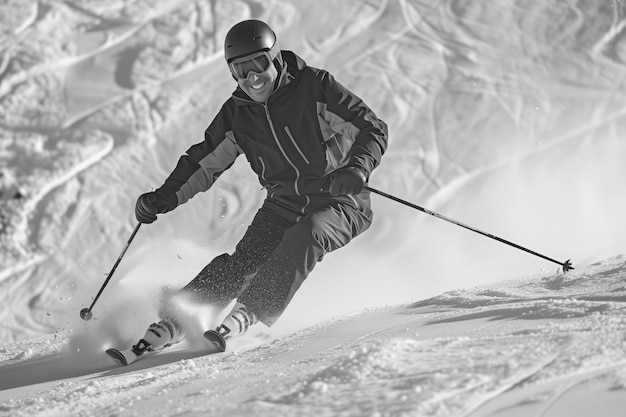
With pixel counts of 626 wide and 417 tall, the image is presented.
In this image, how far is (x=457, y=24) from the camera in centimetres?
1004

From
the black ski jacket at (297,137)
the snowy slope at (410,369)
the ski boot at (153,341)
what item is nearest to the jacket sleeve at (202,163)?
the black ski jacket at (297,137)

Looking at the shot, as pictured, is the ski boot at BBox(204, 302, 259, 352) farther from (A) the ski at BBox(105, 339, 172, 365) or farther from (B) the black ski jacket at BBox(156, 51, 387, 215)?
(B) the black ski jacket at BBox(156, 51, 387, 215)

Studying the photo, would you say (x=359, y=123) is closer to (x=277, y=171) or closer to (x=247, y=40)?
(x=277, y=171)

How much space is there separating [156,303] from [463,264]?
3.04 meters

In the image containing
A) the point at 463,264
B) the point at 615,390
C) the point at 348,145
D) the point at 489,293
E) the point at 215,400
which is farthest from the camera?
the point at 463,264

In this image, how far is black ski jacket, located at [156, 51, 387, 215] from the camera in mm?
3975

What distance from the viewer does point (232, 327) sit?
3.64 m

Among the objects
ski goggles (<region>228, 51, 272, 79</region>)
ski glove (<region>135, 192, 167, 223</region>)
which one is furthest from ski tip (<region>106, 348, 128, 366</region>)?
ski goggles (<region>228, 51, 272, 79</region>)

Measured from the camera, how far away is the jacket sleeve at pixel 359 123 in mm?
3859

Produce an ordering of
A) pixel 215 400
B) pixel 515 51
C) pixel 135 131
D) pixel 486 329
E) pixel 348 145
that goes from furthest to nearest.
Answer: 1. pixel 515 51
2. pixel 135 131
3. pixel 348 145
4. pixel 486 329
5. pixel 215 400

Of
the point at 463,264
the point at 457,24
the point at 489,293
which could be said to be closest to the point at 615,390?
the point at 489,293

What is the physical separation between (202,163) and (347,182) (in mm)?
933

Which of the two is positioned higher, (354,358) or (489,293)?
(489,293)

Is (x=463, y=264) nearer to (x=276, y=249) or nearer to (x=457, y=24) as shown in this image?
(x=276, y=249)
